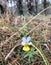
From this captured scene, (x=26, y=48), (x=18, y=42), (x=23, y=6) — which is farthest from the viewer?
(x=23, y=6)

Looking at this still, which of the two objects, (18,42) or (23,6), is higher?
(18,42)

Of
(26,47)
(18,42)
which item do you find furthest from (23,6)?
(26,47)

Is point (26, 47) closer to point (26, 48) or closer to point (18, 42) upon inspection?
point (26, 48)

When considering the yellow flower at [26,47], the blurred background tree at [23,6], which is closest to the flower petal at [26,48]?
the yellow flower at [26,47]

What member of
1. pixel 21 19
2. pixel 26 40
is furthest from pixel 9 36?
pixel 21 19

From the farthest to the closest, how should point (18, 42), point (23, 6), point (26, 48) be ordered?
1. point (23, 6)
2. point (18, 42)
3. point (26, 48)

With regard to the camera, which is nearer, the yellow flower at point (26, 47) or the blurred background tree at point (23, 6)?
the yellow flower at point (26, 47)

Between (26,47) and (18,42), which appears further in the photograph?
(18,42)

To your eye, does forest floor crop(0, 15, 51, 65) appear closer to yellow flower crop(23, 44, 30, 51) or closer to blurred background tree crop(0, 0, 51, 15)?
yellow flower crop(23, 44, 30, 51)

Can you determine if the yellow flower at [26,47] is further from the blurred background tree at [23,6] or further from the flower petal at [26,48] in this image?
the blurred background tree at [23,6]

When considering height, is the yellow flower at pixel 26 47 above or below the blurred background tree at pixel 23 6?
above

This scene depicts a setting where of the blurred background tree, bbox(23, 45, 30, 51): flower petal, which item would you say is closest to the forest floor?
bbox(23, 45, 30, 51): flower petal

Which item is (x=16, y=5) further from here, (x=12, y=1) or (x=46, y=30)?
(x=46, y=30)
